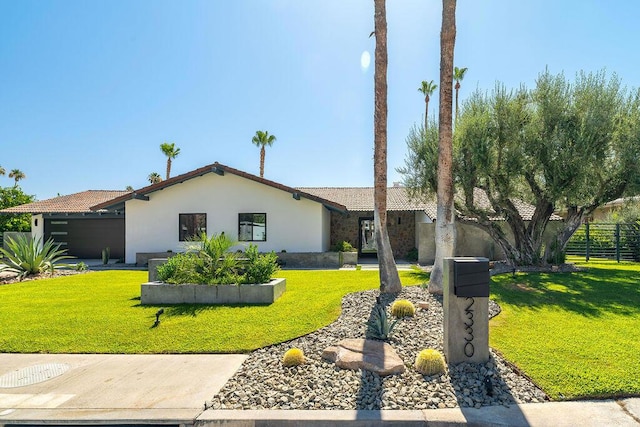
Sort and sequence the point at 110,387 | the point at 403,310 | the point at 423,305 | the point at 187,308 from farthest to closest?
the point at 187,308 < the point at 423,305 < the point at 403,310 < the point at 110,387

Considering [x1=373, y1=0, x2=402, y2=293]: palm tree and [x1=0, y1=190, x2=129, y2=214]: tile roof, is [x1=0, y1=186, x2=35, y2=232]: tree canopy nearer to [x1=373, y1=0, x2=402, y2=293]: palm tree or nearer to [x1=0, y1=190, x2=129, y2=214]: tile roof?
[x1=0, y1=190, x2=129, y2=214]: tile roof

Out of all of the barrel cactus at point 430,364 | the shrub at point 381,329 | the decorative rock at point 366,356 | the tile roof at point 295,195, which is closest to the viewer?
the barrel cactus at point 430,364

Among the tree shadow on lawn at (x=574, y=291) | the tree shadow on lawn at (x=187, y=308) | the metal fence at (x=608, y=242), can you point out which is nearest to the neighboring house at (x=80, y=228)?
the tree shadow on lawn at (x=187, y=308)

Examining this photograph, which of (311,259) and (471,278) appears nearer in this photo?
(471,278)

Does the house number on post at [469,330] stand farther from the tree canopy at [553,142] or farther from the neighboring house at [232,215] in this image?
the neighboring house at [232,215]

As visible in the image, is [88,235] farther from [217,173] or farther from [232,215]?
[217,173]

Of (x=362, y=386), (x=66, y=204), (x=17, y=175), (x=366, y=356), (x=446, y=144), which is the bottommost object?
(x=362, y=386)

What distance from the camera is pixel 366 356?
191 inches

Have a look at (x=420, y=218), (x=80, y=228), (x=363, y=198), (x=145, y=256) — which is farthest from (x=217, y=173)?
(x=420, y=218)

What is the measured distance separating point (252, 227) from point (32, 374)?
A: 1326cm

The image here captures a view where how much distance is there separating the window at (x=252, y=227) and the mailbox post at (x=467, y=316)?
45.4ft

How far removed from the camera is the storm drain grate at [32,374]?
4.50m

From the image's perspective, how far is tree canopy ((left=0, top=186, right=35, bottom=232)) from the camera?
26359mm

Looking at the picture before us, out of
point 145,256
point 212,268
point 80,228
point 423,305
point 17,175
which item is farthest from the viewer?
point 17,175
